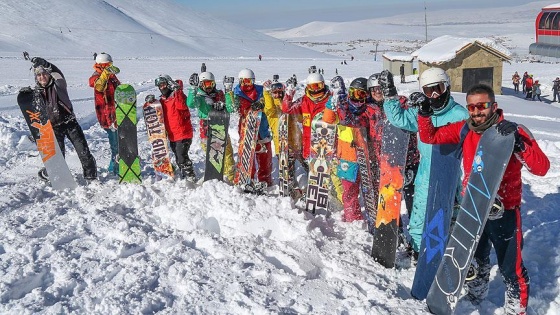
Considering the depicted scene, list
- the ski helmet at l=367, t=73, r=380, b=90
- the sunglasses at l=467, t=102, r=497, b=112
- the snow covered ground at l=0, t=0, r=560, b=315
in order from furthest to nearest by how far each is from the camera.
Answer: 1. the ski helmet at l=367, t=73, r=380, b=90
2. the snow covered ground at l=0, t=0, r=560, b=315
3. the sunglasses at l=467, t=102, r=497, b=112

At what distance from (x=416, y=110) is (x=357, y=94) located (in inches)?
38.5

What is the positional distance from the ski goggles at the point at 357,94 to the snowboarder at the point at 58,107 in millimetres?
3779

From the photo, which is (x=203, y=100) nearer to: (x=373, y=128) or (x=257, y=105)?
(x=257, y=105)

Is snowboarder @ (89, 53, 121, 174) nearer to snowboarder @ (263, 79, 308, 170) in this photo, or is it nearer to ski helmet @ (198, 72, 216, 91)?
ski helmet @ (198, 72, 216, 91)

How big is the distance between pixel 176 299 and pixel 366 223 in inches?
96.7

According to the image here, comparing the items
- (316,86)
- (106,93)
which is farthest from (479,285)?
(106,93)

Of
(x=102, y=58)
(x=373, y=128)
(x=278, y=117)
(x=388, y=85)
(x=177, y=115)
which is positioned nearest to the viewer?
(x=388, y=85)

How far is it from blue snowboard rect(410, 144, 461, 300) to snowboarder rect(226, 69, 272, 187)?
272cm

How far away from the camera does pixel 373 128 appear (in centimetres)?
486

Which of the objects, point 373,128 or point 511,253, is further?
point 373,128

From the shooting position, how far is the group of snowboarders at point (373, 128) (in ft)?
10.7

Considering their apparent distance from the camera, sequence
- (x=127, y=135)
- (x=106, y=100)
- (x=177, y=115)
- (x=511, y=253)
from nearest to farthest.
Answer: (x=511, y=253) → (x=177, y=115) → (x=127, y=135) → (x=106, y=100)

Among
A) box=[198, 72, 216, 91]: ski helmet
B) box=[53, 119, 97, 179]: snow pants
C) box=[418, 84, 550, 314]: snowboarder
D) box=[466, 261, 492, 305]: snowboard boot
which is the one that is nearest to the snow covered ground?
box=[466, 261, 492, 305]: snowboard boot

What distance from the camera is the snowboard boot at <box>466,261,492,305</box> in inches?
143
